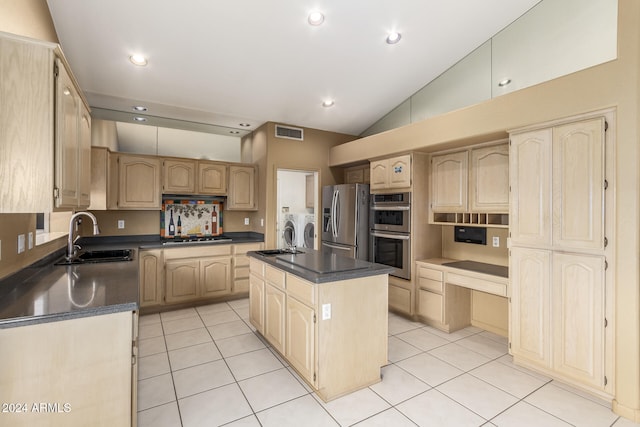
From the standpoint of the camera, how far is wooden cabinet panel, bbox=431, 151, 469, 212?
354cm

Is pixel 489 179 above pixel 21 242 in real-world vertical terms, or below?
above

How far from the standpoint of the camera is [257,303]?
332cm

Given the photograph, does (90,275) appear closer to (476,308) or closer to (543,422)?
(543,422)

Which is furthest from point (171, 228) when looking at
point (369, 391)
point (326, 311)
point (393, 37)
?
point (393, 37)

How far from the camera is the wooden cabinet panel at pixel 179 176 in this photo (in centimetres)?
443

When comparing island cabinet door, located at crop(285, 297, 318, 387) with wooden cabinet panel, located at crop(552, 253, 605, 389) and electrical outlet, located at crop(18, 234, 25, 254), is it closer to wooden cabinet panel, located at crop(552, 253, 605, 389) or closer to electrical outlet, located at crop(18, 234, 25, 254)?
electrical outlet, located at crop(18, 234, 25, 254)

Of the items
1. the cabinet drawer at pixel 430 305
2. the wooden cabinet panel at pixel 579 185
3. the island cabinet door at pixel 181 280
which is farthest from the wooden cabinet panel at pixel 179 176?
the wooden cabinet panel at pixel 579 185

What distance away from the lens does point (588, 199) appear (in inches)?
91.9

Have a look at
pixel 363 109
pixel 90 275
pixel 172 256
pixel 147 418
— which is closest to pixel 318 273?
pixel 147 418

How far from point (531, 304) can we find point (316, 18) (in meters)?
3.27

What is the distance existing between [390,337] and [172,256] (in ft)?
10.0

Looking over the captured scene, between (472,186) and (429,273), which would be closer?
(472,186)

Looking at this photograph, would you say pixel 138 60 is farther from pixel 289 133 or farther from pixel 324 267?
pixel 324 267

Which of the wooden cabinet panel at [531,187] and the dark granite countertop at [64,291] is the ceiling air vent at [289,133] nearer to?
the dark granite countertop at [64,291]
